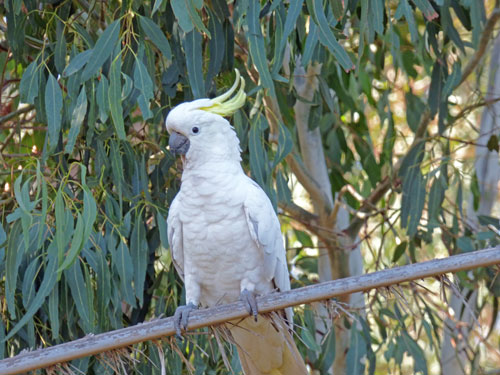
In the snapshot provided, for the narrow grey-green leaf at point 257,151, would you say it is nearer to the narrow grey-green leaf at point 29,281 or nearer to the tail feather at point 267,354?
the tail feather at point 267,354

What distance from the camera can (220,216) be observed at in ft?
6.60

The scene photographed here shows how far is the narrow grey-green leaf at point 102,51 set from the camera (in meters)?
1.95

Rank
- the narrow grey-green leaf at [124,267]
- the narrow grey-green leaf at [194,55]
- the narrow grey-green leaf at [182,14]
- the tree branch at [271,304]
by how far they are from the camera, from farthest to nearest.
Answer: the narrow grey-green leaf at [124,267]
the narrow grey-green leaf at [194,55]
the narrow grey-green leaf at [182,14]
the tree branch at [271,304]

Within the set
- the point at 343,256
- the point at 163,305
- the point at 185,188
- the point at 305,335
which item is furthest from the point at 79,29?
the point at 343,256

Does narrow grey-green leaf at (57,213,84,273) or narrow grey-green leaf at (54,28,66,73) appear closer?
narrow grey-green leaf at (57,213,84,273)

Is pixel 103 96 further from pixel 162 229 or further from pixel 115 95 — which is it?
pixel 162 229

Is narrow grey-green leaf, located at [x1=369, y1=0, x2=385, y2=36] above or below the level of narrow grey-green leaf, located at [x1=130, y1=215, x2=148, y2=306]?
above

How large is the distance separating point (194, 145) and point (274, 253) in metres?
0.35

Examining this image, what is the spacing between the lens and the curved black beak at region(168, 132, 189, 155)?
6.59 ft

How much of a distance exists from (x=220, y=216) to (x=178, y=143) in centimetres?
21

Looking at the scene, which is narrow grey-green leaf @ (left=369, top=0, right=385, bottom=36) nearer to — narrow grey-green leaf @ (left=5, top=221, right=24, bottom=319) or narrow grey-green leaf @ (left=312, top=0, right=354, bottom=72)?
narrow grey-green leaf @ (left=312, top=0, right=354, bottom=72)

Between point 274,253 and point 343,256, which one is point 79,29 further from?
point 343,256

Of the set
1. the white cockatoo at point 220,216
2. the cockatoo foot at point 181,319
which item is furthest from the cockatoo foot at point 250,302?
the cockatoo foot at point 181,319

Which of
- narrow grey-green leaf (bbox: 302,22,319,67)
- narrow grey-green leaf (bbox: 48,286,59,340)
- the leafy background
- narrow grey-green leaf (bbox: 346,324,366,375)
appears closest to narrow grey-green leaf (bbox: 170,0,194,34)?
the leafy background
